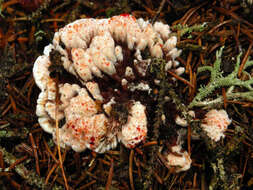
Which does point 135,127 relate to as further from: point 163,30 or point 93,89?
point 163,30

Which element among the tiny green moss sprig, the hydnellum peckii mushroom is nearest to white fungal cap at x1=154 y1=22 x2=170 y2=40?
the hydnellum peckii mushroom

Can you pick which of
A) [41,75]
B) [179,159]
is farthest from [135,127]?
[41,75]

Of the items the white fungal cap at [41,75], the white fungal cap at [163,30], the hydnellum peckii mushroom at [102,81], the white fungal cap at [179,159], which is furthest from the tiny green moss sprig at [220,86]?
the white fungal cap at [41,75]

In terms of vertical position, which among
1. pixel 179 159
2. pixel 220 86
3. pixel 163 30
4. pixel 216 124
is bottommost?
pixel 179 159

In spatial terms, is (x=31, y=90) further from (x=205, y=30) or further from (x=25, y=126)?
(x=205, y=30)

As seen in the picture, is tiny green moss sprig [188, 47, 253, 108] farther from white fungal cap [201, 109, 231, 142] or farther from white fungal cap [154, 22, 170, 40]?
white fungal cap [154, 22, 170, 40]

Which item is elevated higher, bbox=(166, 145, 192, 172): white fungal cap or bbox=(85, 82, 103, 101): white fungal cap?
bbox=(85, 82, 103, 101): white fungal cap

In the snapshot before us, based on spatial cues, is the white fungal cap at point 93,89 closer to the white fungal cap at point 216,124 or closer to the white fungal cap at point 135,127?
the white fungal cap at point 135,127

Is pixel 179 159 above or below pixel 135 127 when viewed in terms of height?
below
